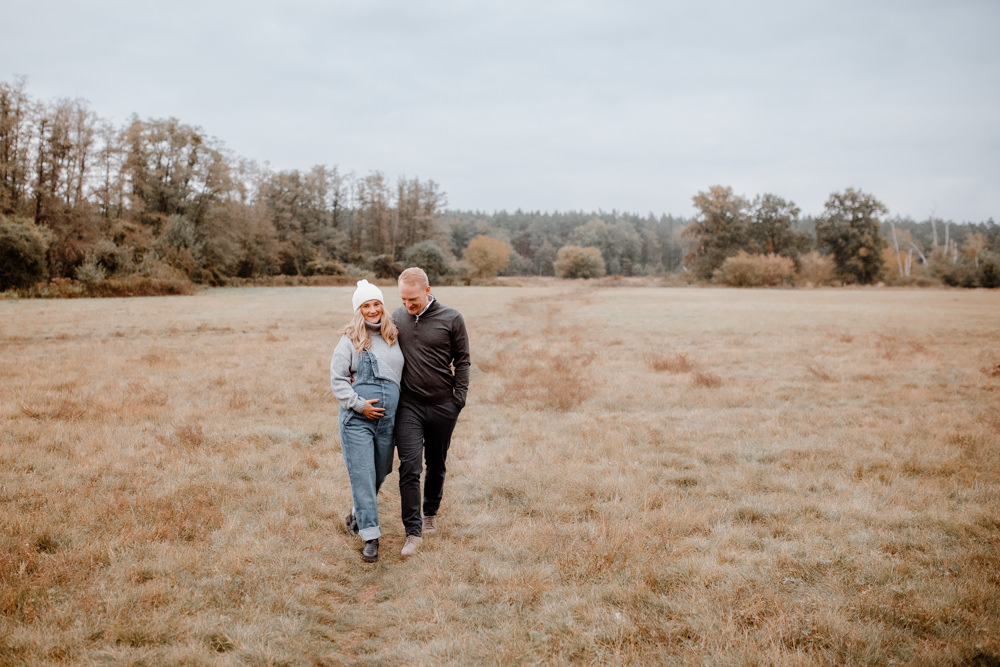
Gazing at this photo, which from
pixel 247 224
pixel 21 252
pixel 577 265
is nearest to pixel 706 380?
pixel 21 252

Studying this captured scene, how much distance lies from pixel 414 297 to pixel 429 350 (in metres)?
0.47

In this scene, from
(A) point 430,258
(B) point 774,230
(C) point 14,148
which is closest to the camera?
(C) point 14,148

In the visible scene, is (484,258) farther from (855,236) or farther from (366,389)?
(366,389)

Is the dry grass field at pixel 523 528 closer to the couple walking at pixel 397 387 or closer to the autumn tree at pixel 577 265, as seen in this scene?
the couple walking at pixel 397 387

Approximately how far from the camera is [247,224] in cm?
5881

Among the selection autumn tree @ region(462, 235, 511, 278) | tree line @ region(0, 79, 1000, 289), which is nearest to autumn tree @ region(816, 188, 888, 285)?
tree line @ region(0, 79, 1000, 289)

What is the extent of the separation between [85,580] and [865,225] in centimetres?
9553

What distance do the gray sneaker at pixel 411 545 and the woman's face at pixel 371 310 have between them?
1937 millimetres

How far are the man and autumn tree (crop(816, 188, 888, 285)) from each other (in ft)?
300

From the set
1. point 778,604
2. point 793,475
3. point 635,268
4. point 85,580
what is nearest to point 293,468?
point 85,580

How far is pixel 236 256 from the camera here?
55.5 m

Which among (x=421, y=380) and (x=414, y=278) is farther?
(x=421, y=380)

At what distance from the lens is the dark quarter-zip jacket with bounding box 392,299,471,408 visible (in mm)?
4789

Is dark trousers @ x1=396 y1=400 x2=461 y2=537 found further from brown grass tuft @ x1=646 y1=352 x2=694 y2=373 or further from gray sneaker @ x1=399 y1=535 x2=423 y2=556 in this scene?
brown grass tuft @ x1=646 y1=352 x2=694 y2=373
